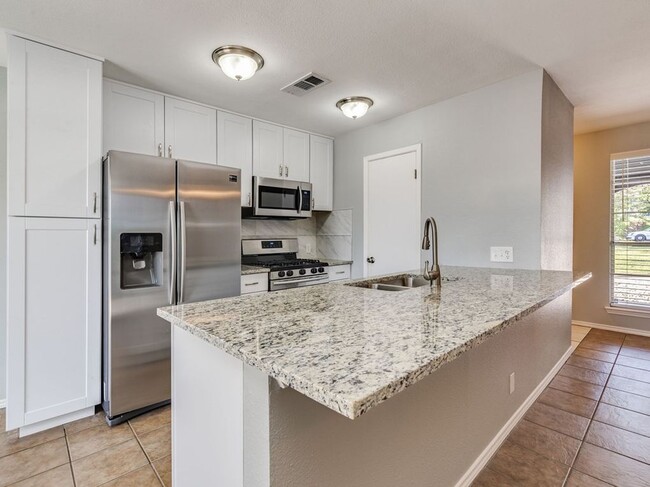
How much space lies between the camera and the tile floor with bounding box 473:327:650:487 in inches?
65.3

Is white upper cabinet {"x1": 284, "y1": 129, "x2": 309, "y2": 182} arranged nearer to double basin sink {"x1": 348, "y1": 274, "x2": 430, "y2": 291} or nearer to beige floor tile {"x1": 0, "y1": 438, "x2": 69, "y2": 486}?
double basin sink {"x1": 348, "y1": 274, "x2": 430, "y2": 291}

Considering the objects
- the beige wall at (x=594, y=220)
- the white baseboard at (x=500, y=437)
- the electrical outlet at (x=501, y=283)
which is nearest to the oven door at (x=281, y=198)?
the electrical outlet at (x=501, y=283)

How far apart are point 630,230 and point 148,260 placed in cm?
501

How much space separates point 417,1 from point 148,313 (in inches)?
97.9

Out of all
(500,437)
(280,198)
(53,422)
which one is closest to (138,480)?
(53,422)

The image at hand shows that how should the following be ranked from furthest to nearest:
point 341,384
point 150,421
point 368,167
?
point 368,167 < point 150,421 < point 341,384

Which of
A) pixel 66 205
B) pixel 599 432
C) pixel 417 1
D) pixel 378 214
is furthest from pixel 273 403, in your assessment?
pixel 378 214

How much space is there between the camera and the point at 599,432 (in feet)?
6.65

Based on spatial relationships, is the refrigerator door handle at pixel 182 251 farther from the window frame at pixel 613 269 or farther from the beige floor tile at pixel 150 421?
the window frame at pixel 613 269

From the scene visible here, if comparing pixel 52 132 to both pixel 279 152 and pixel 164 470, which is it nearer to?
pixel 279 152

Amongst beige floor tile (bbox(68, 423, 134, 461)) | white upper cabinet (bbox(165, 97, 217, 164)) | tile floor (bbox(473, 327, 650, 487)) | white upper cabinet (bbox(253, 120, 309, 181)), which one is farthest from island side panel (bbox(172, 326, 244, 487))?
white upper cabinet (bbox(253, 120, 309, 181))

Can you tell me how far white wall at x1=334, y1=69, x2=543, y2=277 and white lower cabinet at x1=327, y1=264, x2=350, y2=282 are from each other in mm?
1120

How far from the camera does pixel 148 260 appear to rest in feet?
7.65

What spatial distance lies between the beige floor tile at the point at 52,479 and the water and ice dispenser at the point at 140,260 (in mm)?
1009
